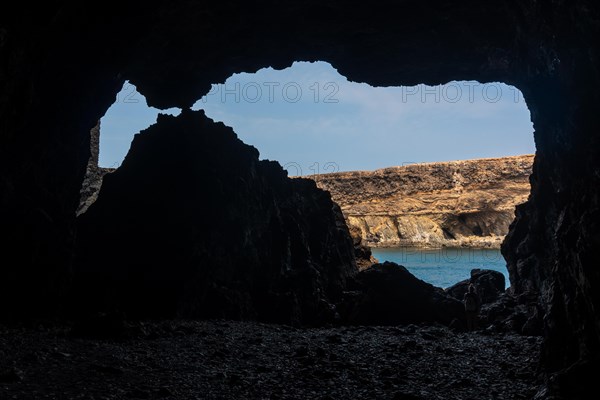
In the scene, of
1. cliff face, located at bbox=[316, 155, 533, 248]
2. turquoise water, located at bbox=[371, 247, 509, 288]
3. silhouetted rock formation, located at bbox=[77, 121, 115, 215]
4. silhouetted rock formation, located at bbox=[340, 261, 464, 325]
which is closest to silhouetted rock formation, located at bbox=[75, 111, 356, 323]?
silhouetted rock formation, located at bbox=[340, 261, 464, 325]

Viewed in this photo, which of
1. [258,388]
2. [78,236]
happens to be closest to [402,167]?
[78,236]

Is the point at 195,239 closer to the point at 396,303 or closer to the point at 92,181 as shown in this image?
the point at 396,303

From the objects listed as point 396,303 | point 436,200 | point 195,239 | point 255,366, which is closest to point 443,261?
point 436,200

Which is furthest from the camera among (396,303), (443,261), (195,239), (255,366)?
(443,261)

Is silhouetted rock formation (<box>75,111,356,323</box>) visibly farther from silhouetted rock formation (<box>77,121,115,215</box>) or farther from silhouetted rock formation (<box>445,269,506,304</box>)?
silhouetted rock formation (<box>77,121,115,215</box>)

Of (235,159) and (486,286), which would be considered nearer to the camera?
(235,159)

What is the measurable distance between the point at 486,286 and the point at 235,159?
11.4 m

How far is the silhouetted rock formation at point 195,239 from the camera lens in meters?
14.7

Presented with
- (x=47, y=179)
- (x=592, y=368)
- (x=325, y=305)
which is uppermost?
(x=47, y=179)

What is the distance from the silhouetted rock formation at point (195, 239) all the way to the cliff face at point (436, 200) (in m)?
56.3

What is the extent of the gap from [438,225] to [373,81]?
192 ft

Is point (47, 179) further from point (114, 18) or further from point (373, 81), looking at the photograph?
point (373, 81)

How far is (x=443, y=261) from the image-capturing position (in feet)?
200

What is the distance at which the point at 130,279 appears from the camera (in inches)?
583
